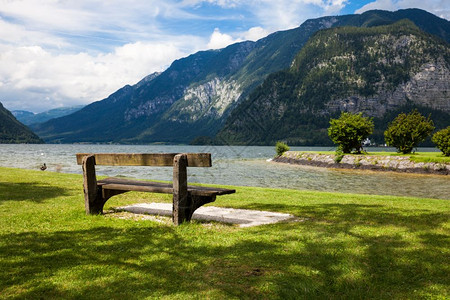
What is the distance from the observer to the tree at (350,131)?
60.7m

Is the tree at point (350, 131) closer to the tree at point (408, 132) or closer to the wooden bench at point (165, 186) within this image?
the tree at point (408, 132)

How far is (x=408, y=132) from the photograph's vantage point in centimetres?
5838

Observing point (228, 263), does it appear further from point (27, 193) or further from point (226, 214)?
point (27, 193)

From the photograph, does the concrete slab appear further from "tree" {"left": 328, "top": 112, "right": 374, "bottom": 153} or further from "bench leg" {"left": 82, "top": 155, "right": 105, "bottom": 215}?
"tree" {"left": 328, "top": 112, "right": 374, "bottom": 153}

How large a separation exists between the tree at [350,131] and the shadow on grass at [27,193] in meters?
54.6

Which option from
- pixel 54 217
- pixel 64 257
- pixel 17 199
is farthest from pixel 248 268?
pixel 17 199

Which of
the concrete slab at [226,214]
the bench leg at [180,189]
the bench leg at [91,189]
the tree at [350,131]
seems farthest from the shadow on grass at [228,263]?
the tree at [350,131]

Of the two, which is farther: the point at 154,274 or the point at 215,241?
the point at 215,241

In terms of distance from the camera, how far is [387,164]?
51.8 meters

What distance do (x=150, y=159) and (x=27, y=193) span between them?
9.26 metres

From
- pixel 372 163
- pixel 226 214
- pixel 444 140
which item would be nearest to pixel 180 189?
pixel 226 214

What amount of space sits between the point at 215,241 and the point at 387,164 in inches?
2035

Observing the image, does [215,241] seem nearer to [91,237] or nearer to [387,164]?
[91,237]

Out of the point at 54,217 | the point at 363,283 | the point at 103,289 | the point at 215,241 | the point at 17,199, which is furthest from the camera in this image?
the point at 17,199
